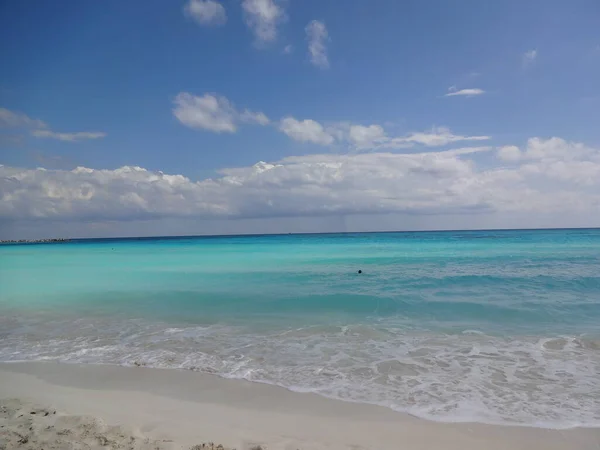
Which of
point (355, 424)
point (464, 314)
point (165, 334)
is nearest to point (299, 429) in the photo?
point (355, 424)


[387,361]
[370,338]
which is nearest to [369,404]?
[387,361]

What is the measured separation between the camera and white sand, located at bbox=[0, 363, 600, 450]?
161 inches

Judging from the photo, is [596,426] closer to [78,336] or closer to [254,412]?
[254,412]

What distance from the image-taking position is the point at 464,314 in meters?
10.9

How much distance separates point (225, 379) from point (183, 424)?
1636mm

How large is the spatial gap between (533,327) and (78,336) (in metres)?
11.0

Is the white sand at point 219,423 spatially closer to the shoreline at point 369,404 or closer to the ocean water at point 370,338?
the shoreline at point 369,404

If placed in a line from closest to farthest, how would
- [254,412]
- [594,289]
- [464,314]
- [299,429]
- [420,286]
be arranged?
[299,429] → [254,412] → [464,314] → [594,289] → [420,286]

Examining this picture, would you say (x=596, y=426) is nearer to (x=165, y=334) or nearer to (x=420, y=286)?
(x=165, y=334)

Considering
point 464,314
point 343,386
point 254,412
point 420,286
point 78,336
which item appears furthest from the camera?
point 420,286

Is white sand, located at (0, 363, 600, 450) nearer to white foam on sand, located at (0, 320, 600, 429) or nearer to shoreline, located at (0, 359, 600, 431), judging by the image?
shoreline, located at (0, 359, 600, 431)

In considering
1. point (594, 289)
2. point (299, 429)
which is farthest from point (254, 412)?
point (594, 289)

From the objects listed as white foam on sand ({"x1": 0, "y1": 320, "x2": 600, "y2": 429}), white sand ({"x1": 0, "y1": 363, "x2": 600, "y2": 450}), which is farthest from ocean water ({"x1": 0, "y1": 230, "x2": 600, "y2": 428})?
white sand ({"x1": 0, "y1": 363, "x2": 600, "y2": 450})

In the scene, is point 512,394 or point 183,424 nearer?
point 183,424
